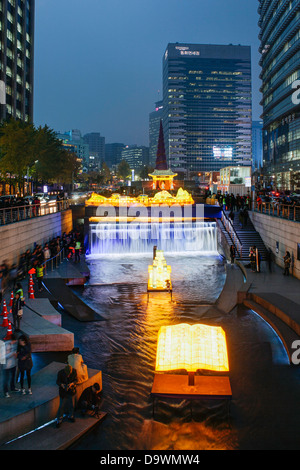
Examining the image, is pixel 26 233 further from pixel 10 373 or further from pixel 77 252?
pixel 10 373

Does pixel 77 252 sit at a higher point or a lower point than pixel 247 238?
lower

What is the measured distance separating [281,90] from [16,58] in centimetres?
5574

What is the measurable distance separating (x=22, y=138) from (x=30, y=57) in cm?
5018

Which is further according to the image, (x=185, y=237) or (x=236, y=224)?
(x=185, y=237)

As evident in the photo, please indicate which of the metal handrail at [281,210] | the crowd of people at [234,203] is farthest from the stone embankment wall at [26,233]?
the crowd of people at [234,203]

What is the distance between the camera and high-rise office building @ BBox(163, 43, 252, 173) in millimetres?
190875

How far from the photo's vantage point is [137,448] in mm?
8211

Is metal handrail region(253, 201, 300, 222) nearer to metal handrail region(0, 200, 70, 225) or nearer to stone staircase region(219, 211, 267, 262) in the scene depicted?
stone staircase region(219, 211, 267, 262)

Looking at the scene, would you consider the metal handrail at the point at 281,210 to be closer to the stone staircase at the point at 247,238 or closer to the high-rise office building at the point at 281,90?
the stone staircase at the point at 247,238

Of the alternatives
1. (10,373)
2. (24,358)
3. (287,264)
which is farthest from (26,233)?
(10,373)

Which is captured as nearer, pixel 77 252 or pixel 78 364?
pixel 78 364

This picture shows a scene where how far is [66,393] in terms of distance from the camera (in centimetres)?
816

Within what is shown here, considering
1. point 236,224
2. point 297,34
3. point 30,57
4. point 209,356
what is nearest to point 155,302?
point 209,356
